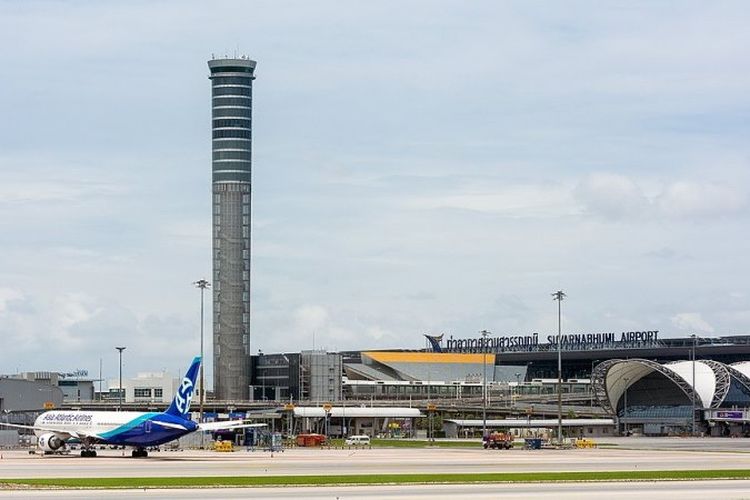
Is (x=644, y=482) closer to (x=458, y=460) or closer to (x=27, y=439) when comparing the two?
(x=458, y=460)

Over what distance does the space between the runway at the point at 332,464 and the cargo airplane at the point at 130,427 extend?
5.15 ft

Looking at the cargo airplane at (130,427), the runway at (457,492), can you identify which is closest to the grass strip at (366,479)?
the runway at (457,492)

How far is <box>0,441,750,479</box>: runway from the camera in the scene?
85812 mm

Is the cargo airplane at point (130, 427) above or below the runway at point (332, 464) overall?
above

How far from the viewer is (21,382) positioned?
199625 mm

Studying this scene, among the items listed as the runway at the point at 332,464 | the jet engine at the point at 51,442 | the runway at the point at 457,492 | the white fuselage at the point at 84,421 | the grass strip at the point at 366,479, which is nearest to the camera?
the runway at the point at 457,492

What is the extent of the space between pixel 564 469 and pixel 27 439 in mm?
78265

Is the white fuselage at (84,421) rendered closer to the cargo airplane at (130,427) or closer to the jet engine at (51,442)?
the cargo airplane at (130,427)

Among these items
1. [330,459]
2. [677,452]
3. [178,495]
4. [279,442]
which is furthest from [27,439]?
[178,495]

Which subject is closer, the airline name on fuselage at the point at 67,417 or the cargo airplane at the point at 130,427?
the cargo airplane at the point at 130,427

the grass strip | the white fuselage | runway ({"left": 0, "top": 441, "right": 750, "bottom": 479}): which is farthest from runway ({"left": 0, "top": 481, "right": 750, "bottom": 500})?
the white fuselage

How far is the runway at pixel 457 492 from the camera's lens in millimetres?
62656

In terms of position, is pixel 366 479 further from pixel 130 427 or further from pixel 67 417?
pixel 67 417

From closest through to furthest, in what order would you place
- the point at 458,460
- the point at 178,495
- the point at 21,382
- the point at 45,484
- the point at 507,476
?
1. the point at 178,495
2. the point at 45,484
3. the point at 507,476
4. the point at 458,460
5. the point at 21,382
